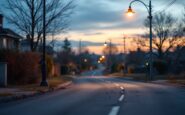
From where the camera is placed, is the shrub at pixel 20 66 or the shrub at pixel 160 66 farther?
the shrub at pixel 160 66

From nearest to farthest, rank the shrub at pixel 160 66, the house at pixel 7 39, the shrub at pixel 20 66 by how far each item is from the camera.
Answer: the shrub at pixel 20 66 → the house at pixel 7 39 → the shrub at pixel 160 66

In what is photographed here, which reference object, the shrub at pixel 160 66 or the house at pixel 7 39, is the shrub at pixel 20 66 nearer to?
the house at pixel 7 39

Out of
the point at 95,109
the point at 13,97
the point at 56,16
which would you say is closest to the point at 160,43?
the point at 56,16

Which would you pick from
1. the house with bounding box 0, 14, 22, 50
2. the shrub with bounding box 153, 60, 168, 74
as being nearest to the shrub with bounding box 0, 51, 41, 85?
the house with bounding box 0, 14, 22, 50

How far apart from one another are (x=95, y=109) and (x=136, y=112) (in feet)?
6.34

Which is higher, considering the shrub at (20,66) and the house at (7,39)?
the house at (7,39)

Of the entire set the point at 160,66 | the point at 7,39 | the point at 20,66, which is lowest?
the point at 20,66

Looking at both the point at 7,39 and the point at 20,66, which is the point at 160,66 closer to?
the point at 7,39

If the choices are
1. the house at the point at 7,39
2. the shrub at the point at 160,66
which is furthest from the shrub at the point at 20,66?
the shrub at the point at 160,66

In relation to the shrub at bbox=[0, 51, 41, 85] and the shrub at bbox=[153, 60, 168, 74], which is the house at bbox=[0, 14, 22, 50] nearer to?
the shrub at bbox=[0, 51, 41, 85]

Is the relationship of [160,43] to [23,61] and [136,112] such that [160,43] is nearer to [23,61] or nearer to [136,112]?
[23,61]

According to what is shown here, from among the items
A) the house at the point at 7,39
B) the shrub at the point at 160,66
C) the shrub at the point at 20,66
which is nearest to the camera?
the shrub at the point at 20,66

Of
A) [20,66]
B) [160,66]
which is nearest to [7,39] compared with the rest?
[20,66]

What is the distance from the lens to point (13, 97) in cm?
2542
